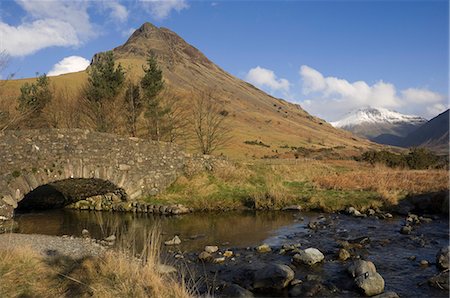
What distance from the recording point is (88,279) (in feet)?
25.7

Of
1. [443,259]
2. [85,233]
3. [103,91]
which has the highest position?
[103,91]

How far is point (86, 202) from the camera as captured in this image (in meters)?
24.2

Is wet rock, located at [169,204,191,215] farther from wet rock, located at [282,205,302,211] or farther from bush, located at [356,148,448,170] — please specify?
bush, located at [356,148,448,170]

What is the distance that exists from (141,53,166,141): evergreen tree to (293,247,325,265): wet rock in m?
31.8

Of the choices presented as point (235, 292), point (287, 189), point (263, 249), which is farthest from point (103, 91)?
point (235, 292)

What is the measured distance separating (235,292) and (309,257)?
11.5 ft

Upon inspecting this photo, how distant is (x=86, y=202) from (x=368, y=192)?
16.2 m

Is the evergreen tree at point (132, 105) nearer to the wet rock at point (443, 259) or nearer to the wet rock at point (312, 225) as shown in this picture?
the wet rock at point (312, 225)

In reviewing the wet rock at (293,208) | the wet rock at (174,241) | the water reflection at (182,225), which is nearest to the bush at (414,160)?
the wet rock at (293,208)

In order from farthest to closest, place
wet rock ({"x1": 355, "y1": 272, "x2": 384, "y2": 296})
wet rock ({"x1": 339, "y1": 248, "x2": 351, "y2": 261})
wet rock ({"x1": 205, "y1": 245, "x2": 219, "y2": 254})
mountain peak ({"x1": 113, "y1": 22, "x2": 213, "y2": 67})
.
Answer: mountain peak ({"x1": 113, "y1": 22, "x2": 213, "y2": 67})
wet rock ({"x1": 205, "y1": 245, "x2": 219, "y2": 254})
wet rock ({"x1": 339, "y1": 248, "x2": 351, "y2": 261})
wet rock ({"x1": 355, "y1": 272, "x2": 384, "y2": 296})

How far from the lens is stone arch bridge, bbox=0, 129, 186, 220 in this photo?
1836 cm

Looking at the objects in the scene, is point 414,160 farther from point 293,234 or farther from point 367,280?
point 367,280

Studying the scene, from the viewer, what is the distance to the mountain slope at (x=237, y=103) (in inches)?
2884

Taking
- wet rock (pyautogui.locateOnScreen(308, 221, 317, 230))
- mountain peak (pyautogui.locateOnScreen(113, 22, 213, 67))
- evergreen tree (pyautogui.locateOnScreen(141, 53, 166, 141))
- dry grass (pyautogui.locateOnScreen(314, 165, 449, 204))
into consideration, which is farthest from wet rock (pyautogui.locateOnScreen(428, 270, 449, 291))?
mountain peak (pyautogui.locateOnScreen(113, 22, 213, 67))
